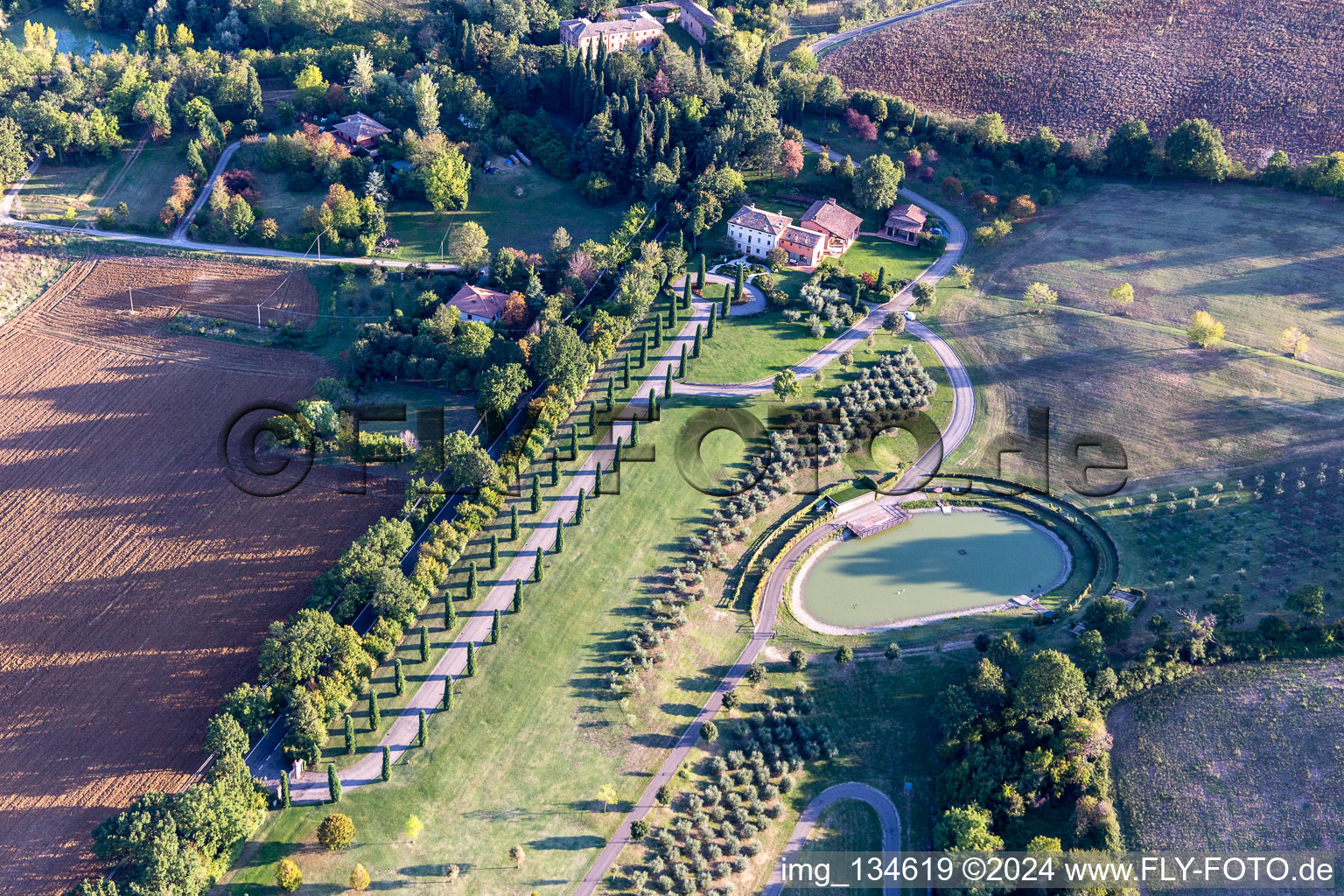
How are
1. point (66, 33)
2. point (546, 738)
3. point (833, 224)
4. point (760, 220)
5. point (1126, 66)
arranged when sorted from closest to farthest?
point (546, 738), point (760, 220), point (833, 224), point (1126, 66), point (66, 33)

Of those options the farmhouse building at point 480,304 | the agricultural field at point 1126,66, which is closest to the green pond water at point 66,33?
the farmhouse building at point 480,304

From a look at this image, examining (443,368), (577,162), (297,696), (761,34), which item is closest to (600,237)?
(577,162)

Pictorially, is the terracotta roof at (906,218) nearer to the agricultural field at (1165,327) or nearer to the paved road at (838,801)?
the agricultural field at (1165,327)

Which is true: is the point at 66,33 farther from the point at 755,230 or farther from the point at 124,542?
the point at 755,230

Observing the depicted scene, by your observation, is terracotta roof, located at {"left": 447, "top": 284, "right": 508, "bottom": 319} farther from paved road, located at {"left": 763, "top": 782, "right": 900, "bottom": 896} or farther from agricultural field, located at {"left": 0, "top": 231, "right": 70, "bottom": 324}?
paved road, located at {"left": 763, "top": 782, "right": 900, "bottom": 896}

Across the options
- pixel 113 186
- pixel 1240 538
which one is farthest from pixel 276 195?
pixel 1240 538

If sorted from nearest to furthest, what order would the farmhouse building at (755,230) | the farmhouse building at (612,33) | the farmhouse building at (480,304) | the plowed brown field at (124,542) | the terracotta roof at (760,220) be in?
the plowed brown field at (124,542), the farmhouse building at (480,304), the terracotta roof at (760,220), the farmhouse building at (755,230), the farmhouse building at (612,33)

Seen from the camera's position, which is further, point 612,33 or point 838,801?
point 612,33
